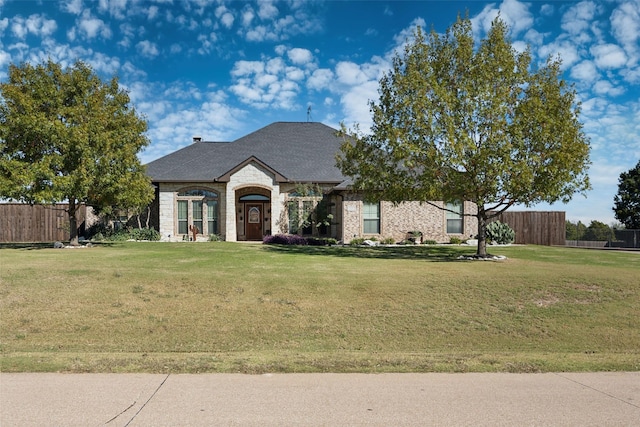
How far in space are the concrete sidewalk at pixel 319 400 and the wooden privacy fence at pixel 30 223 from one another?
80.1 feet

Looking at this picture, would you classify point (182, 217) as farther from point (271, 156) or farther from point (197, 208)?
point (271, 156)

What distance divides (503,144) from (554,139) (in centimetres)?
196

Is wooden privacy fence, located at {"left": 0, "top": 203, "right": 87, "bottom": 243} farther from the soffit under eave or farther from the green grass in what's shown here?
the green grass

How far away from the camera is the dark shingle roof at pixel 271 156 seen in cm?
2731

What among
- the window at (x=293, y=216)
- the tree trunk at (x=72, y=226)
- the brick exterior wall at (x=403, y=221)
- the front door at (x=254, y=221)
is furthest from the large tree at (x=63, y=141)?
the brick exterior wall at (x=403, y=221)

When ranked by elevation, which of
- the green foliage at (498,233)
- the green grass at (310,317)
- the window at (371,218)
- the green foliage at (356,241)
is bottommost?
the green grass at (310,317)

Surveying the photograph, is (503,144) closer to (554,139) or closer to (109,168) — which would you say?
(554,139)

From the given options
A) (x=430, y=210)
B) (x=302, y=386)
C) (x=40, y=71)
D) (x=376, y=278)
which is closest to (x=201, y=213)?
(x=40, y=71)

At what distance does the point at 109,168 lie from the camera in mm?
19047

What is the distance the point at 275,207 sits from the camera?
26812 millimetres

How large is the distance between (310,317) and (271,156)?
20.5 m

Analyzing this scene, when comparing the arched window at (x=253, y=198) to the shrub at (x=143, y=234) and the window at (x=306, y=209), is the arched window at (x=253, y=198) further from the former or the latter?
the shrub at (x=143, y=234)

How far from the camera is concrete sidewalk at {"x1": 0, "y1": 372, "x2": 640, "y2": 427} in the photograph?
14.7ft

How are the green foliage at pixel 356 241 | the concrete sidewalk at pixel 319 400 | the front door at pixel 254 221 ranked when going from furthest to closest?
1. the front door at pixel 254 221
2. the green foliage at pixel 356 241
3. the concrete sidewalk at pixel 319 400
